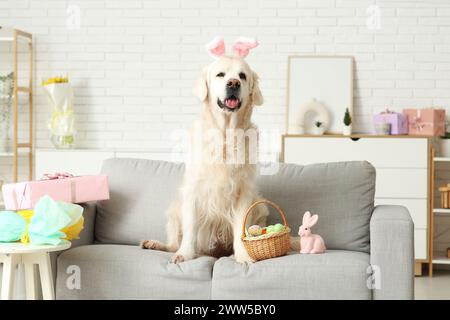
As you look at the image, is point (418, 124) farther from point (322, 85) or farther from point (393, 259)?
point (393, 259)

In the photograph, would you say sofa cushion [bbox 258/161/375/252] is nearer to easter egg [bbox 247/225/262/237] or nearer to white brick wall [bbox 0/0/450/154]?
easter egg [bbox 247/225/262/237]

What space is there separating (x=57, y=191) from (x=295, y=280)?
1.20 meters

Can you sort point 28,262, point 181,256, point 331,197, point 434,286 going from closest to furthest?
point 28,262 → point 181,256 → point 331,197 → point 434,286

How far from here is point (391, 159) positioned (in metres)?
5.14

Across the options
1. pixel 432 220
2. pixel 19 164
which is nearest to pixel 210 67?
pixel 432 220

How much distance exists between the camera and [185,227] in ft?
10.5

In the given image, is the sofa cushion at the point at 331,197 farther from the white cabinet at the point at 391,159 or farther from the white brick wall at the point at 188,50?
the white brick wall at the point at 188,50

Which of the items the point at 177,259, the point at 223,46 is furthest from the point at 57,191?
the point at 223,46

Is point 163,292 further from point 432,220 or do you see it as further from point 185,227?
point 432,220

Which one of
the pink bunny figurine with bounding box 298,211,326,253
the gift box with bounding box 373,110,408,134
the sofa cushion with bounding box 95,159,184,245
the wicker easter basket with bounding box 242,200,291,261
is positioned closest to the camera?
the wicker easter basket with bounding box 242,200,291,261

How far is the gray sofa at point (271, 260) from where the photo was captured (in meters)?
2.86

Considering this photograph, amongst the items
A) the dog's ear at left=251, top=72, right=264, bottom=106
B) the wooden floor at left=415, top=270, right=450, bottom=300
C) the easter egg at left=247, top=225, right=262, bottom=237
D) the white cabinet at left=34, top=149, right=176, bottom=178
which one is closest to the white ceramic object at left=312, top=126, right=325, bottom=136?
the white cabinet at left=34, top=149, right=176, bottom=178

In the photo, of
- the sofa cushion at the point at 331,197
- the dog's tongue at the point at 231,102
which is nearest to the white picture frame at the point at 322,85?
the sofa cushion at the point at 331,197

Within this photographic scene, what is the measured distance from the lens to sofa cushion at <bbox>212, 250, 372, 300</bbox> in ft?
9.36
